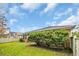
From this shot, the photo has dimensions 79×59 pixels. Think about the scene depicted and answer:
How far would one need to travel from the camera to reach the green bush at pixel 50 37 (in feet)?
6.50

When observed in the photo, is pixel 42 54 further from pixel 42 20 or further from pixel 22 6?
pixel 22 6

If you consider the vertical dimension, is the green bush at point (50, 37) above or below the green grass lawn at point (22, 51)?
above

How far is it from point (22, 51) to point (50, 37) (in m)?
0.39

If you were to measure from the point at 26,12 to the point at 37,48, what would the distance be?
0.47 meters

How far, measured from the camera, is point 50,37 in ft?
6.55

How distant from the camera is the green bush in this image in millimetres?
1982

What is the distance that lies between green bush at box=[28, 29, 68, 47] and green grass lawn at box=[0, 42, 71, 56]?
3.6 inches

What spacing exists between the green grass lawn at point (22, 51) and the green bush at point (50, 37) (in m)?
0.09

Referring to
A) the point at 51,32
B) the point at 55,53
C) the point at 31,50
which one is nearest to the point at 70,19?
the point at 51,32

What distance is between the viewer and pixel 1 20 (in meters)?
2.02

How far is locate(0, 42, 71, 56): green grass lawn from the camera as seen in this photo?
196 centimetres

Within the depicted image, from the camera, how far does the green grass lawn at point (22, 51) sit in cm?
196

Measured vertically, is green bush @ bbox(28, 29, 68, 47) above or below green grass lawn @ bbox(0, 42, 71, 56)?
above

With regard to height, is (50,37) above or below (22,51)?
above
